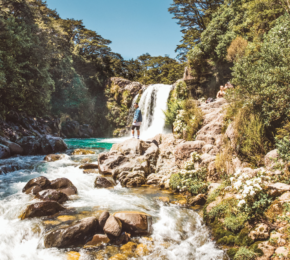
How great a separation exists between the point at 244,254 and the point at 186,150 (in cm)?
461

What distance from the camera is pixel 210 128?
314 inches

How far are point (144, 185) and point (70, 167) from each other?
13.6 ft

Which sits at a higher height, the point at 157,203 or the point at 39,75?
the point at 39,75

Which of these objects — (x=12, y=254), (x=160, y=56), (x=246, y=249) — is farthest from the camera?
(x=160, y=56)

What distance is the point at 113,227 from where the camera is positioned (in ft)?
13.8

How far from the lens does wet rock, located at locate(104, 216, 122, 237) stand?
4145 millimetres

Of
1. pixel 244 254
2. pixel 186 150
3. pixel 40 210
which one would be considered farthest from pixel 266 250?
pixel 40 210

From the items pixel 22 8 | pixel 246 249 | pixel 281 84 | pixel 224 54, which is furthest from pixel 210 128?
pixel 22 8

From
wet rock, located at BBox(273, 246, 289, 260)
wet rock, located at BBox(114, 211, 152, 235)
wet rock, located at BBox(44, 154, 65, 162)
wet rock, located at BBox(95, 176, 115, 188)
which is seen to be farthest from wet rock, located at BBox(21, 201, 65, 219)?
wet rock, located at BBox(44, 154, 65, 162)

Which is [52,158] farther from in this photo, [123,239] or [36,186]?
Answer: [123,239]

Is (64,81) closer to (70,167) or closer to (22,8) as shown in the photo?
(22,8)

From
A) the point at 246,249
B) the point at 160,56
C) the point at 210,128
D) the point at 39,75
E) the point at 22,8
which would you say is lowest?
the point at 246,249

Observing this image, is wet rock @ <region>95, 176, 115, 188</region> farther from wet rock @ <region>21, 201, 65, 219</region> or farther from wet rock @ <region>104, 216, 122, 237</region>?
wet rock @ <region>104, 216, 122, 237</region>

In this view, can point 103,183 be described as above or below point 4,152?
below
